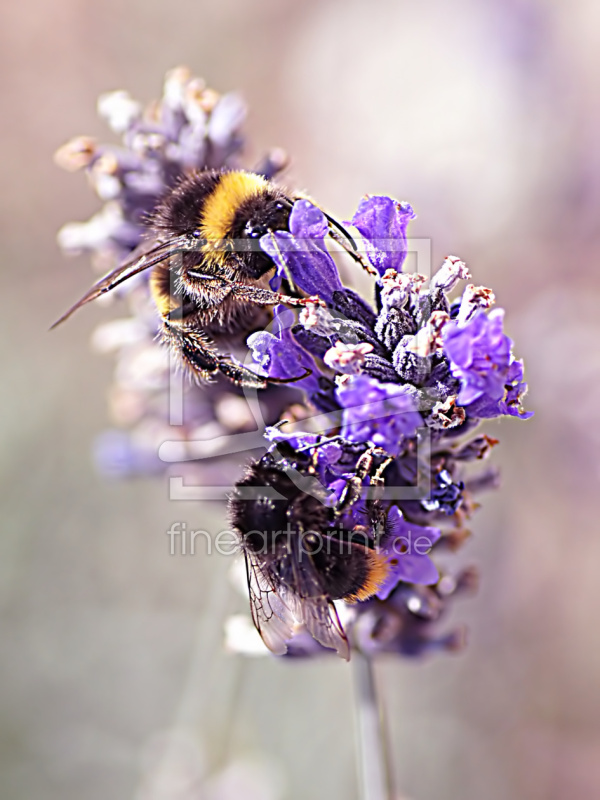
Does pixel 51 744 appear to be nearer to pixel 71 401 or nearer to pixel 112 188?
pixel 71 401

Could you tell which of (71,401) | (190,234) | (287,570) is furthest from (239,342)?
(71,401)

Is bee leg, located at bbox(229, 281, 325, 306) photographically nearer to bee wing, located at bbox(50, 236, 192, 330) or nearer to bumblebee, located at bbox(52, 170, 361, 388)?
bumblebee, located at bbox(52, 170, 361, 388)

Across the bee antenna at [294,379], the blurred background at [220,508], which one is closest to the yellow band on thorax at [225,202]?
the bee antenna at [294,379]

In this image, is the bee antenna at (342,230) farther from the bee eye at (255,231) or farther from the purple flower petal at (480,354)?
the purple flower petal at (480,354)

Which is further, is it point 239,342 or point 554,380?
point 554,380

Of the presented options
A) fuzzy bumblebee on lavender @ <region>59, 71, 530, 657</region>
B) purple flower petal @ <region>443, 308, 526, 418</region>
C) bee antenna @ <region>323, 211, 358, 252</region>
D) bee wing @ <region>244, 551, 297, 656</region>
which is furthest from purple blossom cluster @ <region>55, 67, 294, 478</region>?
purple flower petal @ <region>443, 308, 526, 418</region>

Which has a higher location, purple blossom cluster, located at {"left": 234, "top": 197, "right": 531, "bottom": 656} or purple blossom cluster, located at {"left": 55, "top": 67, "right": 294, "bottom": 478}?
purple blossom cluster, located at {"left": 55, "top": 67, "right": 294, "bottom": 478}

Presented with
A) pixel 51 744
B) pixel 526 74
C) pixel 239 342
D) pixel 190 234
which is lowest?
pixel 51 744
